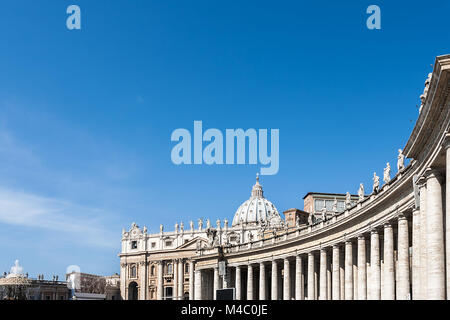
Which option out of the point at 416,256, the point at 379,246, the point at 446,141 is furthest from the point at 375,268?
the point at 446,141

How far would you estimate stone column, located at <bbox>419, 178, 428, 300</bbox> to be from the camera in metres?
41.2

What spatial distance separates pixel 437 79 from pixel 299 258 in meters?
53.2

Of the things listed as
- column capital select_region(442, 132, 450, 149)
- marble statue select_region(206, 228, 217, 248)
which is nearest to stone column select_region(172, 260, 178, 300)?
marble statue select_region(206, 228, 217, 248)

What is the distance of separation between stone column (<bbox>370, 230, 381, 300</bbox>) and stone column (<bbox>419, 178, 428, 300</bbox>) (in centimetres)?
1674

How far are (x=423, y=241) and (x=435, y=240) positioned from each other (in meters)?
3.30

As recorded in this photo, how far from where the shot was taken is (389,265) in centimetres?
5566

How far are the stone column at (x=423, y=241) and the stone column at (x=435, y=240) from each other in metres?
1.72

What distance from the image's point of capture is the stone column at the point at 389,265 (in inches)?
2185

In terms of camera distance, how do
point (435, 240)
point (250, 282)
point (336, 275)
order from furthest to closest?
point (250, 282) → point (336, 275) → point (435, 240)

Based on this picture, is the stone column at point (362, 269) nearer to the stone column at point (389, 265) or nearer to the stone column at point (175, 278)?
the stone column at point (389, 265)

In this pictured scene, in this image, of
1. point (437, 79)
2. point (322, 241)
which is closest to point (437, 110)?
point (437, 79)

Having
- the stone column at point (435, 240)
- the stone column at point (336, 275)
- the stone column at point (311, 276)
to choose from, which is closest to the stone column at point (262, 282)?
the stone column at point (311, 276)

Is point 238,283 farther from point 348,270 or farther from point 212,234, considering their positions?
point 348,270
